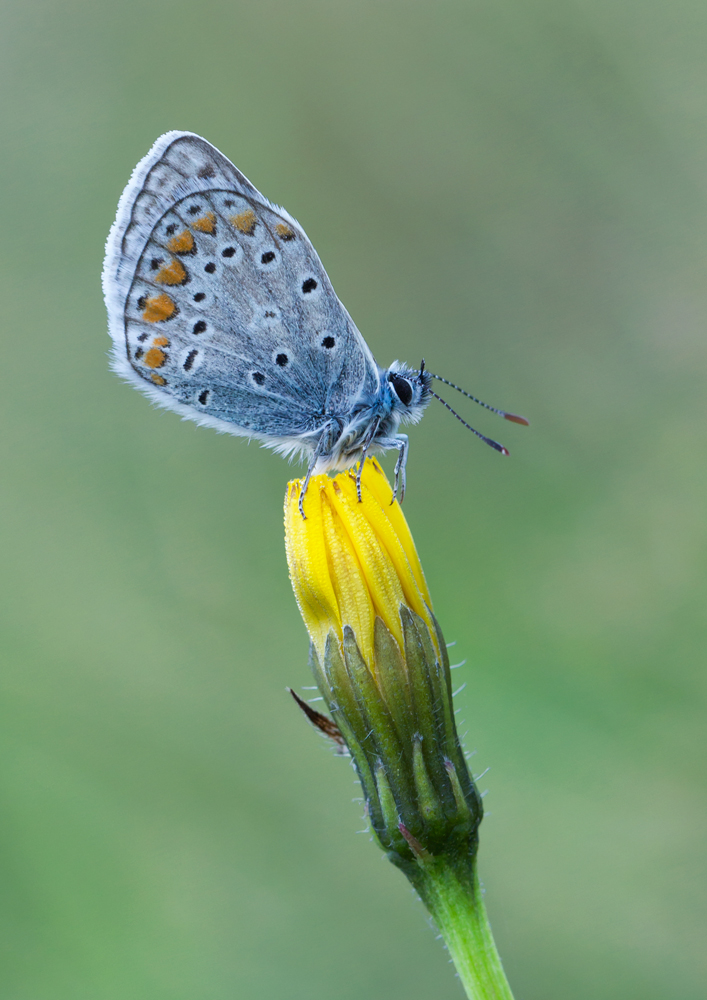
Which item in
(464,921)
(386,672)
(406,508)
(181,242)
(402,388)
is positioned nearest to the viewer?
(464,921)

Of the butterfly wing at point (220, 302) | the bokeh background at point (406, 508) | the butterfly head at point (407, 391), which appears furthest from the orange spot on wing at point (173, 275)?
the bokeh background at point (406, 508)

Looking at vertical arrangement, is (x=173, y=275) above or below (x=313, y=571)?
above

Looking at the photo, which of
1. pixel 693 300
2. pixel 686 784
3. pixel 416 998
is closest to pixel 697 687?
pixel 686 784

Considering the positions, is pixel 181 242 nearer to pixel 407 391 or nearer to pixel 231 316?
pixel 231 316

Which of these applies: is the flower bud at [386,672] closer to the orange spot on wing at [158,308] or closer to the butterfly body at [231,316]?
the butterfly body at [231,316]

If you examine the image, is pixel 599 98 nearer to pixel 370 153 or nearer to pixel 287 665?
pixel 370 153

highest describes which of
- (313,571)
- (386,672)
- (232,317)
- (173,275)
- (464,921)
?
(173,275)

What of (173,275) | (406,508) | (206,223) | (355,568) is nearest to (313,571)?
(355,568)
